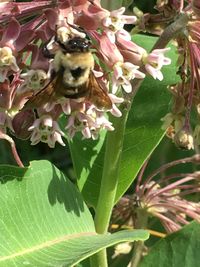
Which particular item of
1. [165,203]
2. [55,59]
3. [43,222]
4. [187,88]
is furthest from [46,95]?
[165,203]

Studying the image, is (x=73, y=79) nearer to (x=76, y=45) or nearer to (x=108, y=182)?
(x=76, y=45)

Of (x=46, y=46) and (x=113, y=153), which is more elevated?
(x=46, y=46)

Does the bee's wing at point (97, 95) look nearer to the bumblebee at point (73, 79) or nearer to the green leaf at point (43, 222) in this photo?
the bumblebee at point (73, 79)

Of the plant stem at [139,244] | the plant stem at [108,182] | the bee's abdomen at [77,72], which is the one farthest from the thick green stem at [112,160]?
the plant stem at [139,244]

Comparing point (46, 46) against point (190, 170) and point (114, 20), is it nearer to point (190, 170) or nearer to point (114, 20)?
point (114, 20)

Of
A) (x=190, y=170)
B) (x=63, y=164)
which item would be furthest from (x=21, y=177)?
(x=63, y=164)

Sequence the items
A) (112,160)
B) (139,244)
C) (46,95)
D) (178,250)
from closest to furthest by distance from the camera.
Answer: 1. (46,95)
2. (112,160)
3. (178,250)
4. (139,244)
